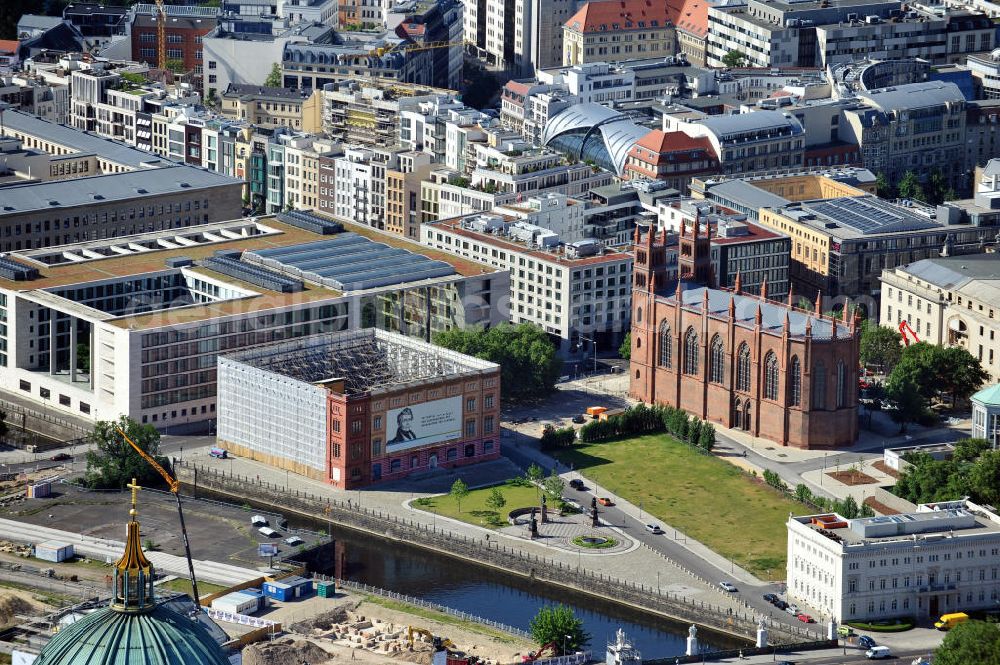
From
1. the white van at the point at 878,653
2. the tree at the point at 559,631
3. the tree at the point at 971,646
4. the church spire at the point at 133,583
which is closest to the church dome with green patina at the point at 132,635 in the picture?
the church spire at the point at 133,583

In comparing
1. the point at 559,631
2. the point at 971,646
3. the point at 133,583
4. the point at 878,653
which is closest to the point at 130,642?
the point at 133,583

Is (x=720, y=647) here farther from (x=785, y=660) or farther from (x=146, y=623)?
(x=146, y=623)

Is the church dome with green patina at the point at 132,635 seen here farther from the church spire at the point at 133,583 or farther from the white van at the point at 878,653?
the white van at the point at 878,653

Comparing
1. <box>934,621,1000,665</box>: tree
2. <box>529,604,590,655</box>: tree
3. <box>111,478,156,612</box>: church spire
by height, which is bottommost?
<box>529,604,590,655</box>: tree

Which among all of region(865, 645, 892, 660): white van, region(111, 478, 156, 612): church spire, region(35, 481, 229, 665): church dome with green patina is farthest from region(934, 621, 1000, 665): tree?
region(111, 478, 156, 612): church spire

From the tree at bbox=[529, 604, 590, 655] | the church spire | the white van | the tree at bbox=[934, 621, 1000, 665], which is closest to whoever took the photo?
the church spire

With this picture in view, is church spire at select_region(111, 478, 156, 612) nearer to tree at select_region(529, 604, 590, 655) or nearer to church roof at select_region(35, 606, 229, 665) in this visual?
church roof at select_region(35, 606, 229, 665)
